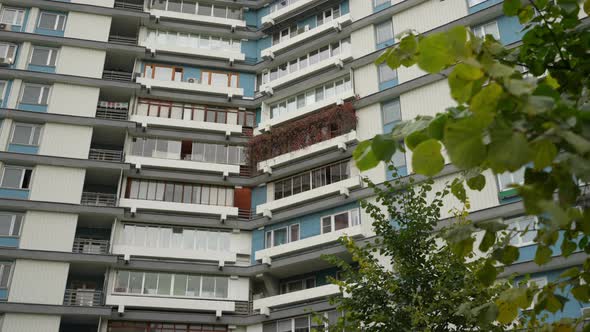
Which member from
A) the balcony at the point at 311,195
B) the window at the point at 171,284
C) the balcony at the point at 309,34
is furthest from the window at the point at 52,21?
the balcony at the point at 311,195

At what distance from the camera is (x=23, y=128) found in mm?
36250

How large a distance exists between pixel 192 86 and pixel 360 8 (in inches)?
481

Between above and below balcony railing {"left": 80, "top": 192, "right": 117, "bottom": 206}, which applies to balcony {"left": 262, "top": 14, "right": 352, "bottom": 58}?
above

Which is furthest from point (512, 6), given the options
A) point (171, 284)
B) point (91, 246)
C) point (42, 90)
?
point (42, 90)

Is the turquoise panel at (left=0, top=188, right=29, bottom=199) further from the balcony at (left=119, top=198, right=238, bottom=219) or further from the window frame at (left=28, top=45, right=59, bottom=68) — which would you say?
the window frame at (left=28, top=45, right=59, bottom=68)

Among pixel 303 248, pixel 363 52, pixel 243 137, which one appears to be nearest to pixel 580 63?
pixel 303 248

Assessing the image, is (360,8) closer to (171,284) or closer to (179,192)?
(179,192)

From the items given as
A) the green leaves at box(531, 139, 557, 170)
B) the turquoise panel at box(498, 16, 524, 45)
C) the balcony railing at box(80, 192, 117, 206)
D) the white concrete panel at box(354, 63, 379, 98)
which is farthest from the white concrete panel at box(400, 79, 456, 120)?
the green leaves at box(531, 139, 557, 170)

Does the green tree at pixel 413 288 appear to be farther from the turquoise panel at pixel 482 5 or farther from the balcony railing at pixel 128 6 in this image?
the balcony railing at pixel 128 6

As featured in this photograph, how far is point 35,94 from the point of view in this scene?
37375 millimetres

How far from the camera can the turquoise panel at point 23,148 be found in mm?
35469

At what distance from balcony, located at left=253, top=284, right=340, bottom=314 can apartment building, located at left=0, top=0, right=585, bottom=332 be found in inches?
3.6

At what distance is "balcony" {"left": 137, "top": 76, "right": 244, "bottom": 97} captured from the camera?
39.3m

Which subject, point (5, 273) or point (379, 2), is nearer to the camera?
point (5, 273)
